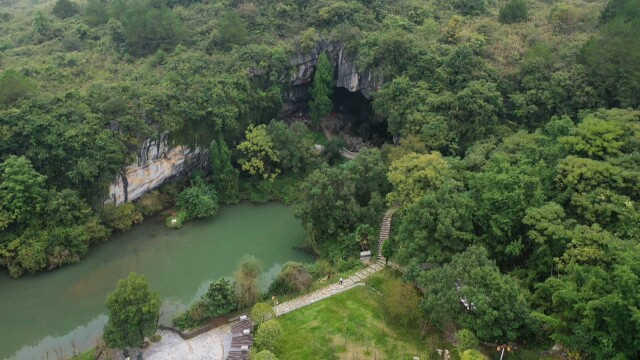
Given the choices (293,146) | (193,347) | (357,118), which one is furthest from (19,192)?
(357,118)

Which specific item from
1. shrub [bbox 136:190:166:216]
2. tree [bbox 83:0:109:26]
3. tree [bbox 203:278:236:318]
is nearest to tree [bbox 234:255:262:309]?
tree [bbox 203:278:236:318]

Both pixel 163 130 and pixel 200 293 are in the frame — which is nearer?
pixel 200 293

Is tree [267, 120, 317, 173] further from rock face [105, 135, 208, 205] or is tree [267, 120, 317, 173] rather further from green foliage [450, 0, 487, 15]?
green foliage [450, 0, 487, 15]

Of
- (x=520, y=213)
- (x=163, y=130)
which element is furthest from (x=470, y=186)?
(x=163, y=130)

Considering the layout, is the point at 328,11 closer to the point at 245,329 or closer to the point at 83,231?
the point at 83,231

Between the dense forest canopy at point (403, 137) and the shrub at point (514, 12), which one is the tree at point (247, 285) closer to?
the dense forest canopy at point (403, 137)

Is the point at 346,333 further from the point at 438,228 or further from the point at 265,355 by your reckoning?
the point at 438,228
